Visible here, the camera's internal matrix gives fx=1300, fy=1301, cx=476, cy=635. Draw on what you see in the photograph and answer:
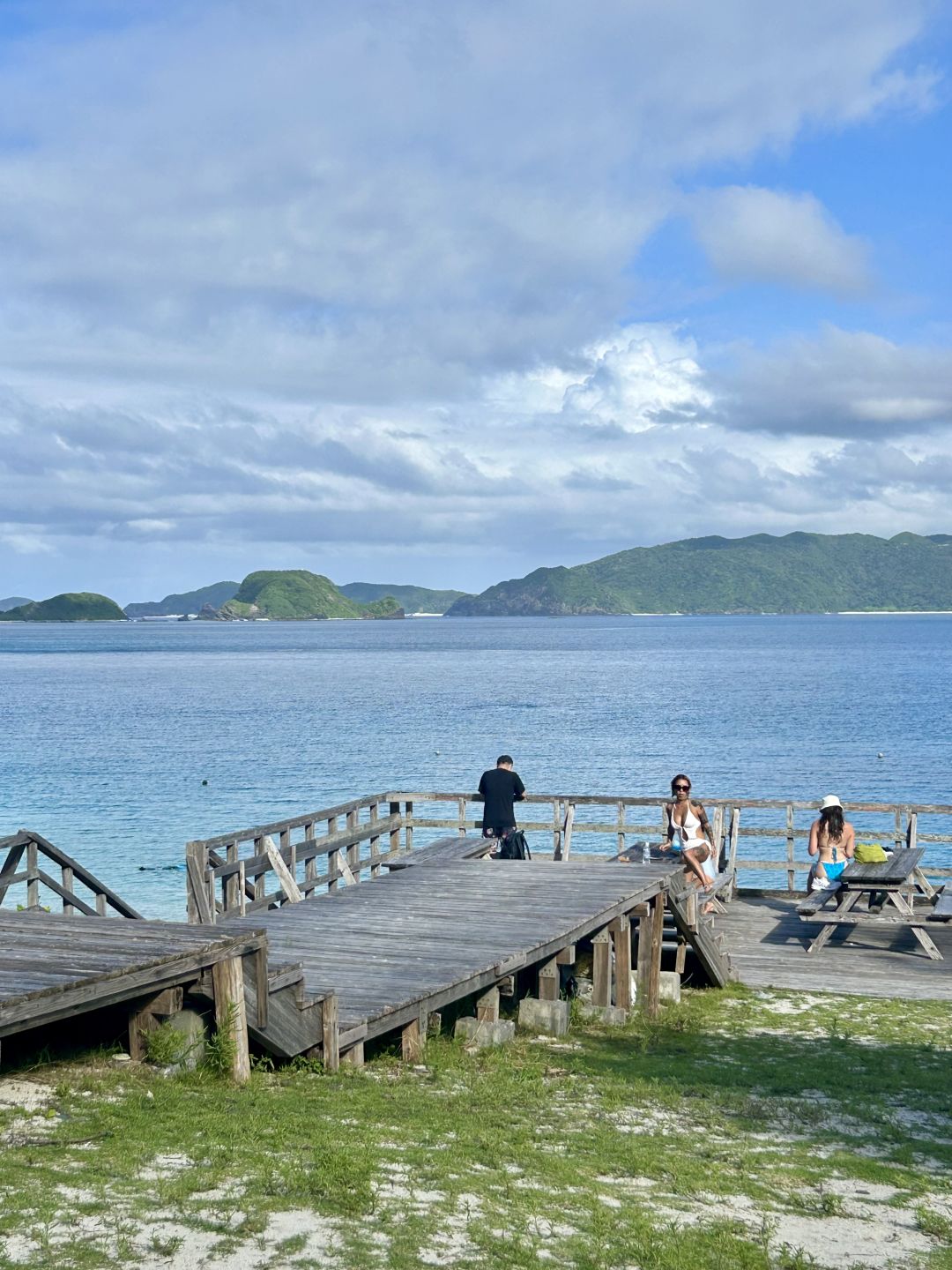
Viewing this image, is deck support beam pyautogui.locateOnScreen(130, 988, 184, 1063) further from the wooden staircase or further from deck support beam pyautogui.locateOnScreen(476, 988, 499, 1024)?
the wooden staircase

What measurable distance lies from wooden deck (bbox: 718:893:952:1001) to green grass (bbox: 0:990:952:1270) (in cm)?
445

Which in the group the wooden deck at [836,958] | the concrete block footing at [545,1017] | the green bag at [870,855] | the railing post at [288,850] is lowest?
the wooden deck at [836,958]

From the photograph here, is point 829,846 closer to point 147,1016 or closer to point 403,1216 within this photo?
point 147,1016

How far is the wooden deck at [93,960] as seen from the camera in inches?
279

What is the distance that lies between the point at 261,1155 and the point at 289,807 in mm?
37078

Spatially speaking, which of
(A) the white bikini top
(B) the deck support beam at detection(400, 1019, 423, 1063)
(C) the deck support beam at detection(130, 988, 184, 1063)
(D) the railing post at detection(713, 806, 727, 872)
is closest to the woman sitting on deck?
(D) the railing post at detection(713, 806, 727, 872)

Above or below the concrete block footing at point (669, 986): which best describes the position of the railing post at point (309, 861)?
above

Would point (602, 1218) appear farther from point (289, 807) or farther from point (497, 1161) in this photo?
point (289, 807)

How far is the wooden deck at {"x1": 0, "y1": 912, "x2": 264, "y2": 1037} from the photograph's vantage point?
7074 mm

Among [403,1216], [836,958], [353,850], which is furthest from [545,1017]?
[353,850]

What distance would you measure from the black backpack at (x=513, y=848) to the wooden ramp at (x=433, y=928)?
1571 mm

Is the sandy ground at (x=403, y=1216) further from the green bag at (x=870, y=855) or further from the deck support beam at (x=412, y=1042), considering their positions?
the green bag at (x=870, y=855)

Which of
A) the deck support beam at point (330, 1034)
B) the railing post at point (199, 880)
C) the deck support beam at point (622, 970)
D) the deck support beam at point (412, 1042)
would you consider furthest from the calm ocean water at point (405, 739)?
the deck support beam at point (330, 1034)

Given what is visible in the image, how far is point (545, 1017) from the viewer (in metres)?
11.5
